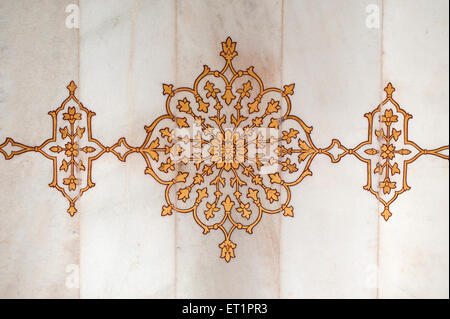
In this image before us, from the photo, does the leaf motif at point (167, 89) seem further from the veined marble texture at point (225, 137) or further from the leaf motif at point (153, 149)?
the leaf motif at point (153, 149)

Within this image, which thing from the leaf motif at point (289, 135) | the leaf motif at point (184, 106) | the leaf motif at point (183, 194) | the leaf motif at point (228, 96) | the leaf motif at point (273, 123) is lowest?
the leaf motif at point (183, 194)

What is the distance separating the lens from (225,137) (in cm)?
80

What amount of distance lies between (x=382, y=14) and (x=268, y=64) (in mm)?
307

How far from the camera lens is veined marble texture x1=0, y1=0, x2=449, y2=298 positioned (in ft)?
2.56

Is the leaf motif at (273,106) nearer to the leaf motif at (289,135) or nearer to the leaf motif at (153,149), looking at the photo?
the leaf motif at (289,135)

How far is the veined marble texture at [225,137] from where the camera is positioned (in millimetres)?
780

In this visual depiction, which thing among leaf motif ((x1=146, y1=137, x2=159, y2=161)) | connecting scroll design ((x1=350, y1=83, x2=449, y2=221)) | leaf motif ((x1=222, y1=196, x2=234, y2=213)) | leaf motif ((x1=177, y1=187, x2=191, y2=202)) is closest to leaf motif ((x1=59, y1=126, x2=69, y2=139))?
leaf motif ((x1=146, y1=137, x2=159, y2=161))

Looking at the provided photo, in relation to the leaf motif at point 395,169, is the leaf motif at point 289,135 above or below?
above

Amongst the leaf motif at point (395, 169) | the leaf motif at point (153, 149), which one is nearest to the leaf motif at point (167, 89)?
the leaf motif at point (153, 149)

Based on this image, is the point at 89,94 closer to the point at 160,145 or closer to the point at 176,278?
the point at 160,145

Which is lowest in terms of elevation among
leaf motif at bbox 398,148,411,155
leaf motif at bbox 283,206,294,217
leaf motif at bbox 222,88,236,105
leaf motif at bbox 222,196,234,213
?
leaf motif at bbox 283,206,294,217

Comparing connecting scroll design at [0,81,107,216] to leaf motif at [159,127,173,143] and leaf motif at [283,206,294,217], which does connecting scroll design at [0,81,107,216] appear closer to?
leaf motif at [159,127,173,143]

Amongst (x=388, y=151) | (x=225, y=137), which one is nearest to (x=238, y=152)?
(x=225, y=137)

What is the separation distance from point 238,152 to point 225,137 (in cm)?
5
